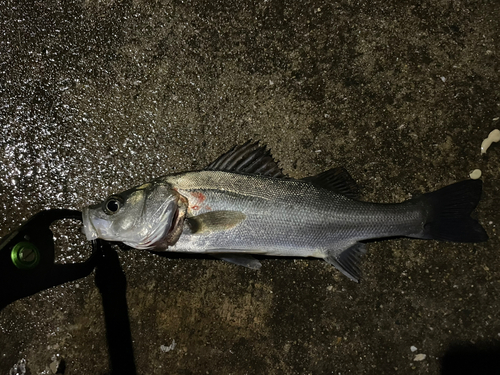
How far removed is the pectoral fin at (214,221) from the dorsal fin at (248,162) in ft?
1.21

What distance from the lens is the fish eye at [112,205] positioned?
205 centimetres

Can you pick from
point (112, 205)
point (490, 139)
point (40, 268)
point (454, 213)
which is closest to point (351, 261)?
point (454, 213)

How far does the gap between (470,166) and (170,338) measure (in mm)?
2955

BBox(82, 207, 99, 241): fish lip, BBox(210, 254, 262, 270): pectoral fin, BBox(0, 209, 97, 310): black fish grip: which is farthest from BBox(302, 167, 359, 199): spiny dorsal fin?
BBox(0, 209, 97, 310): black fish grip

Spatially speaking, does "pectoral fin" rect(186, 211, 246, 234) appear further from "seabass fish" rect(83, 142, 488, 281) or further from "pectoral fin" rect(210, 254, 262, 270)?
"pectoral fin" rect(210, 254, 262, 270)

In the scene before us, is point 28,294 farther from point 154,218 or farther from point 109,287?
point 154,218

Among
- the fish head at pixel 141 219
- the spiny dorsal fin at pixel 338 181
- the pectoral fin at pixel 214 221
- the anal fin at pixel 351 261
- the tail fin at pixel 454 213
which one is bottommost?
the anal fin at pixel 351 261

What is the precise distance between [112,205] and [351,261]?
1849 millimetres

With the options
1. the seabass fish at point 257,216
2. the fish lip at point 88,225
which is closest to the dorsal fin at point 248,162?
the seabass fish at point 257,216

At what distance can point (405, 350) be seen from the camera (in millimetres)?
2393

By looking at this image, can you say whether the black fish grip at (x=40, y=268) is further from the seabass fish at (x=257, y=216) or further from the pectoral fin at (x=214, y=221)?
the pectoral fin at (x=214, y=221)

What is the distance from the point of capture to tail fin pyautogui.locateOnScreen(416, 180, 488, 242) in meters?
2.19

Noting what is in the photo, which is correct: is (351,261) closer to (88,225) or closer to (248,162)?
(248,162)

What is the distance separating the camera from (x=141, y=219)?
80.8 inches
